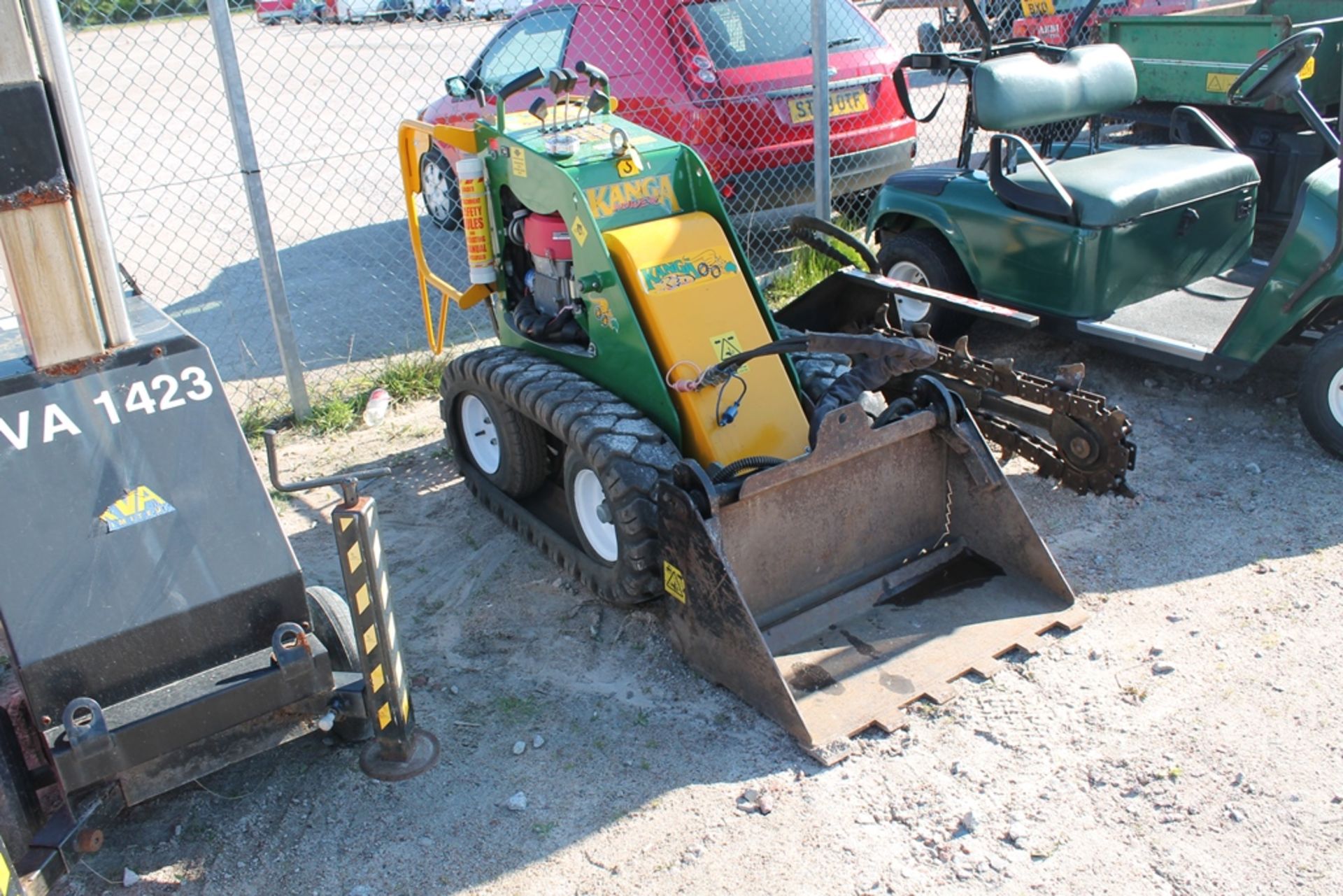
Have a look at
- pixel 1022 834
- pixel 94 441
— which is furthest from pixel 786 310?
pixel 94 441

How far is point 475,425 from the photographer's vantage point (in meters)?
5.14

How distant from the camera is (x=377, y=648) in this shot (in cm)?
329

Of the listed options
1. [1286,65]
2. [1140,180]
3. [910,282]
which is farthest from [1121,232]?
[910,282]

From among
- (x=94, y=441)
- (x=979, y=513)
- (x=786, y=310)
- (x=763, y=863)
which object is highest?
(x=94, y=441)

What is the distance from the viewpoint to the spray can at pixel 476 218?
192 inches

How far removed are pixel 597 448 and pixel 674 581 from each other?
53 cm

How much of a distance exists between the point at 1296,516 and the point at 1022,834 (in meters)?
2.29

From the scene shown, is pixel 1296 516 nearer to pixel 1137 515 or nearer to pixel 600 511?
pixel 1137 515

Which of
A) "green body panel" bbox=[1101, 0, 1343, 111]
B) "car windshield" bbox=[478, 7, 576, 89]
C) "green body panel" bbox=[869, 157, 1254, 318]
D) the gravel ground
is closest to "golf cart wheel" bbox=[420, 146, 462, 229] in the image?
"car windshield" bbox=[478, 7, 576, 89]

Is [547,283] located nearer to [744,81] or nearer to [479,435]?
[479,435]

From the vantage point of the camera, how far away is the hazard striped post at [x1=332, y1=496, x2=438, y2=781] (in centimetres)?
314

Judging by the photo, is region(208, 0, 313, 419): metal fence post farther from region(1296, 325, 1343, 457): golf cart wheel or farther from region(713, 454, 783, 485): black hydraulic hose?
region(1296, 325, 1343, 457): golf cart wheel

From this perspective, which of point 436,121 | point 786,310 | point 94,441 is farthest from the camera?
point 436,121

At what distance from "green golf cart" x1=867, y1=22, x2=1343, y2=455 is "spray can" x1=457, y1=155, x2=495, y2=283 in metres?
1.97
